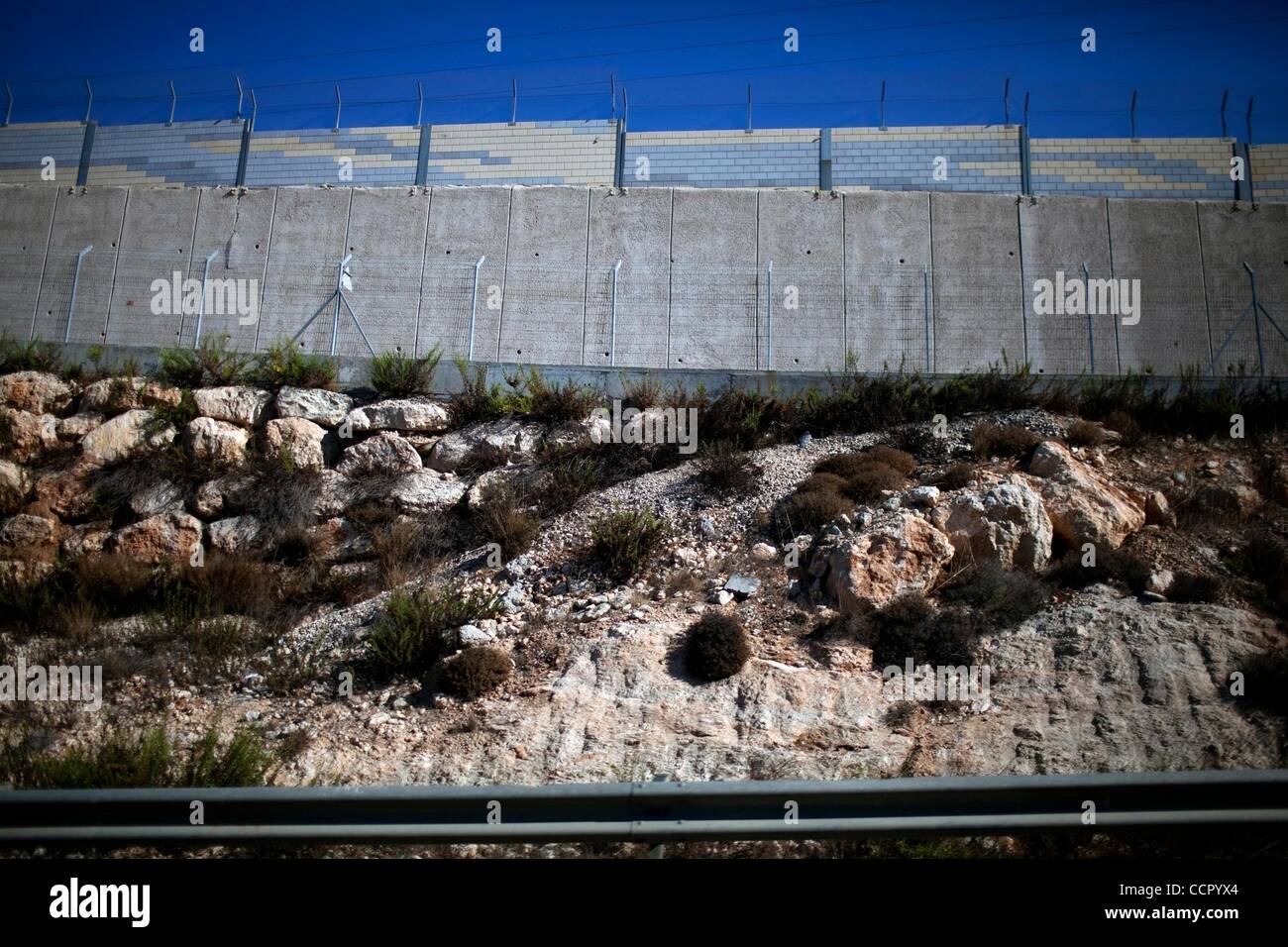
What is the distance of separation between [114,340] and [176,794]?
572 inches

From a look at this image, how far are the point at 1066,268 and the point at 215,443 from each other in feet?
46.5

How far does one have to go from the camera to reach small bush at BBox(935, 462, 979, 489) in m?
10.1

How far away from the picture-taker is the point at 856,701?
25.1 feet

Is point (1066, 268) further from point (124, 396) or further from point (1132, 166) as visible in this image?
point (124, 396)

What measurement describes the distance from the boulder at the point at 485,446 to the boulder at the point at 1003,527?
5.47 meters

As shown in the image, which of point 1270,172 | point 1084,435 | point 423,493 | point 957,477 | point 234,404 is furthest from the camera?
point 1270,172

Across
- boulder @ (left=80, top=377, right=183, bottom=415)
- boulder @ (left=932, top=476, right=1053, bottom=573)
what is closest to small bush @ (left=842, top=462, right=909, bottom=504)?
boulder @ (left=932, top=476, right=1053, bottom=573)

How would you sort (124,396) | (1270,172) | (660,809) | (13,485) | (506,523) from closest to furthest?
1. (660,809)
2. (506,523)
3. (13,485)
4. (124,396)
5. (1270,172)

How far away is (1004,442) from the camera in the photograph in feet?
36.0

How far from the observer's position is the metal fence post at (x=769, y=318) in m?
15.5

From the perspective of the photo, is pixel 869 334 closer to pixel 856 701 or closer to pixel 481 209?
pixel 481 209

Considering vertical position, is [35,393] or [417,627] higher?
[35,393]

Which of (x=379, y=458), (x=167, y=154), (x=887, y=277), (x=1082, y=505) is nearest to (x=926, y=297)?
(x=887, y=277)
